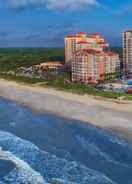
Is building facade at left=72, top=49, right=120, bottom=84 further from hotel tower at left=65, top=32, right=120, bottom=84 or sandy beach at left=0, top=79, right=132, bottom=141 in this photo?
sandy beach at left=0, top=79, right=132, bottom=141

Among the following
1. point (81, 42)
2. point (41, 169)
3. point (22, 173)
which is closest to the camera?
point (22, 173)

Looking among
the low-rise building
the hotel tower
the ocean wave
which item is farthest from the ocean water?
the low-rise building

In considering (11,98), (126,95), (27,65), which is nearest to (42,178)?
(126,95)

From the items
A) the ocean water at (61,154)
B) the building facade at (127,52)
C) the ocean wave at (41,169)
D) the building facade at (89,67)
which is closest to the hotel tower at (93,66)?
the building facade at (89,67)

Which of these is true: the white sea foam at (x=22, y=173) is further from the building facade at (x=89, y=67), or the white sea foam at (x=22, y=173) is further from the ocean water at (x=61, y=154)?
the building facade at (x=89, y=67)

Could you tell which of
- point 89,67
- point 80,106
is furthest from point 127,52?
point 80,106

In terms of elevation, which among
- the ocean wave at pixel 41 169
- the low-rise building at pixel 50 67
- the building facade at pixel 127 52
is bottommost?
the ocean wave at pixel 41 169

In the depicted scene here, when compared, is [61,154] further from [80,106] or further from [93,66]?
[93,66]
